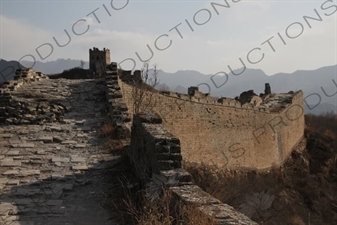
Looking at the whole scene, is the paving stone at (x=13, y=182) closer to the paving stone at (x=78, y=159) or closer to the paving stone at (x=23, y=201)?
the paving stone at (x=23, y=201)

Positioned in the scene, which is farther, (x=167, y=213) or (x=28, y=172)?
(x=28, y=172)

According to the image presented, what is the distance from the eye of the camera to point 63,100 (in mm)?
12078

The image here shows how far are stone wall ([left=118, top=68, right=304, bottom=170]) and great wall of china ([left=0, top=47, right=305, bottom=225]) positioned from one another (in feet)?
0.13

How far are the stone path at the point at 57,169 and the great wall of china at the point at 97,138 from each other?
18mm

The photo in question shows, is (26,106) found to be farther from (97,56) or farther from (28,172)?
(97,56)

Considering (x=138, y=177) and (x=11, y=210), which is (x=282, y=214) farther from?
(x=11, y=210)

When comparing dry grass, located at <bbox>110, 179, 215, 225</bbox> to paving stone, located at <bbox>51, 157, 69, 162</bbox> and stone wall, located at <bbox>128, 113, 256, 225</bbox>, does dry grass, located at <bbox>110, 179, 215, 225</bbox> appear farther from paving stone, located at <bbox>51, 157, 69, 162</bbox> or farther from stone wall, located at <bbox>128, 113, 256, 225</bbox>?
paving stone, located at <bbox>51, 157, 69, 162</bbox>

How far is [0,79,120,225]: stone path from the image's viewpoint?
584 cm

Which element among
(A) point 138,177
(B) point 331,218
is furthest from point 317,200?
(A) point 138,177

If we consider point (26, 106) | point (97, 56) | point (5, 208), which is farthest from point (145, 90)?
point (97, 56)

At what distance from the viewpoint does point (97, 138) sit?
9359mm

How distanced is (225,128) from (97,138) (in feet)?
29.7

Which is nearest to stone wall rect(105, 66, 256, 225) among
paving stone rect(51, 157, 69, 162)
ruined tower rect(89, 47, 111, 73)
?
paving stone rect(51, 157, 69, 162)

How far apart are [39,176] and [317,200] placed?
14.7 meters
